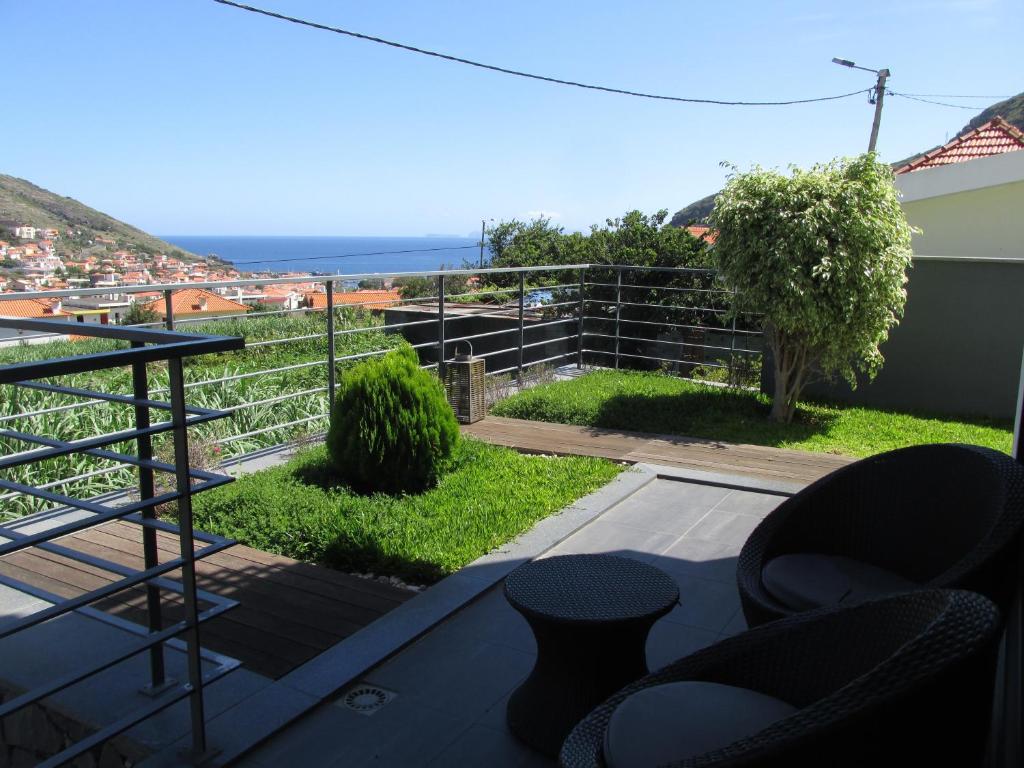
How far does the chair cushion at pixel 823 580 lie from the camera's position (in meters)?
2.79

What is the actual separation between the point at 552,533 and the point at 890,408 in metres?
5.77

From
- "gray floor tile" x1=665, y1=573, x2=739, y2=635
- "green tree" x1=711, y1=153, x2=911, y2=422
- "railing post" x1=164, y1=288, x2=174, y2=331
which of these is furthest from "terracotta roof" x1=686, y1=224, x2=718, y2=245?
"railing post" x1=164, y1=288, x2=174, y2=331

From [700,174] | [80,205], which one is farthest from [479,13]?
[700,174]

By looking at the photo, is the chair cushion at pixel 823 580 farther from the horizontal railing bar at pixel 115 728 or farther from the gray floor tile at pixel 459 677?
the horizontal railing bar at pixel 115 728

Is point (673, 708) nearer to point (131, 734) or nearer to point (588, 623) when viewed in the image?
point (588, 623)

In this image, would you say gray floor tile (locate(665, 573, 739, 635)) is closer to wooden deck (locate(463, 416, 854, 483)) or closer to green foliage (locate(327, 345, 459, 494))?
green foliage (locate(327, 345, 459, 494))

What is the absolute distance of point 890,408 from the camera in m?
8.83

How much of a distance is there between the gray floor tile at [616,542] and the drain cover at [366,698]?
5.05 ft

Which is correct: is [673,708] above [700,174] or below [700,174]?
below

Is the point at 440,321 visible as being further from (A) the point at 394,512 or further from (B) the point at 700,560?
(B) the point at 700,560

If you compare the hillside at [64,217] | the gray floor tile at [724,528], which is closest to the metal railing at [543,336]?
the gray floor tile at [724,528]

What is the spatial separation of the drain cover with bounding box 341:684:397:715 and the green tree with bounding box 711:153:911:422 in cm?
569

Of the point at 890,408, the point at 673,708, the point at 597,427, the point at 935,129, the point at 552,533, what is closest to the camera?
the point at 673,708

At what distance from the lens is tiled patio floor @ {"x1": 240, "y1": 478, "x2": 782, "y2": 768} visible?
2.69m
